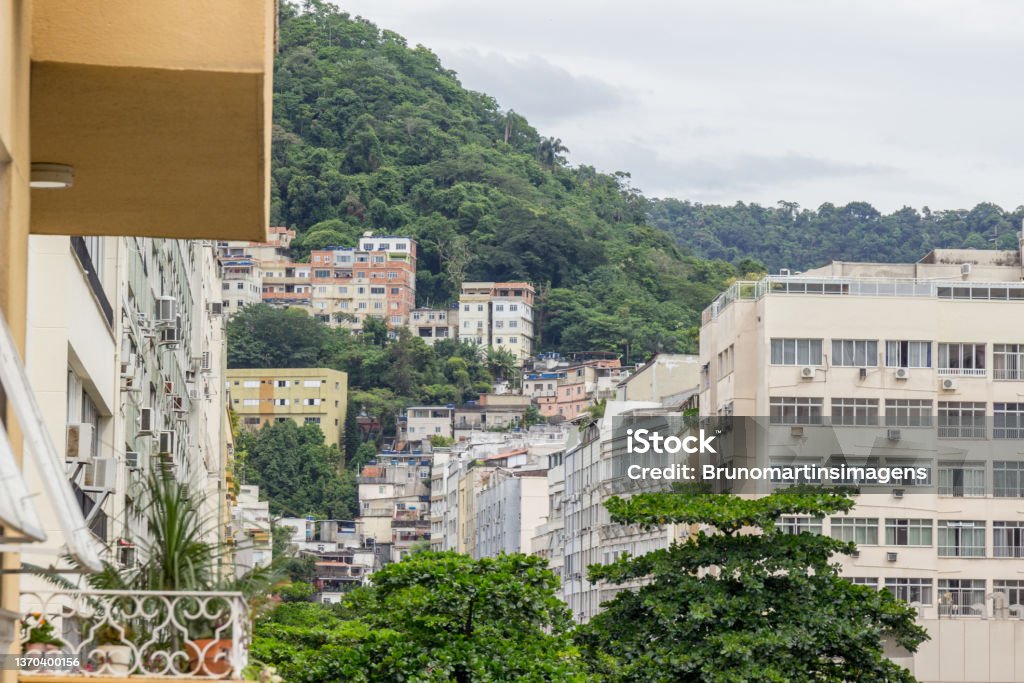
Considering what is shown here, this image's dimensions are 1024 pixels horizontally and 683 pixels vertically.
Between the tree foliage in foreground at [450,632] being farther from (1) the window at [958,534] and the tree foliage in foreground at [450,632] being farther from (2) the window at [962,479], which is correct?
(2) the window at [962,479]

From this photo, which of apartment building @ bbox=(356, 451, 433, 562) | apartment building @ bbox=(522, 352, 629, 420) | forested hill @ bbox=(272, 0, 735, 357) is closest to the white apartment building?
apartment building @ bbox=(356, 451, 433, 562)

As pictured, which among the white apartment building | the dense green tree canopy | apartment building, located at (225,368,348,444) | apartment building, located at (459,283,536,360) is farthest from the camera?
apartment building, located at (459,283,536,360)

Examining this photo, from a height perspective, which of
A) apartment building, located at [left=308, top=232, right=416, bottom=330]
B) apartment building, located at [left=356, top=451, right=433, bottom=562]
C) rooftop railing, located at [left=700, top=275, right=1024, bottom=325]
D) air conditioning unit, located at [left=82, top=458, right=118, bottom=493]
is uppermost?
apartment building, located at [left=308, top=232, right=416, bottom=330]

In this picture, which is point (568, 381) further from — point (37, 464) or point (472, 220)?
point (37, 464)

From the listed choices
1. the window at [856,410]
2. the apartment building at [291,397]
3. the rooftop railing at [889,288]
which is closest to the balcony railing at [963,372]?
the rooftop railing at [889,288]

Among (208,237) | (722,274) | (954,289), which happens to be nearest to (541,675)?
(208,237)

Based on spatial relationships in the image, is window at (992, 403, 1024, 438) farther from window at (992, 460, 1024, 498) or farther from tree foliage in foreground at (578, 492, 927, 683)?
tree foliage in foreground at (578, 492, 927, 683)
